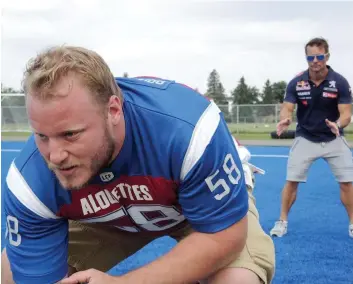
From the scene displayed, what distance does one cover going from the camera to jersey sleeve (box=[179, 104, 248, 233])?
7.01ft

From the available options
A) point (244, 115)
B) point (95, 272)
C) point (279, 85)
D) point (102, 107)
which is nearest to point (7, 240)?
point (95, 272)

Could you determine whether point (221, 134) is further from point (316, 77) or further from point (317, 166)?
point (317, 166)

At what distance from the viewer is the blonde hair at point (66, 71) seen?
6.32 feet

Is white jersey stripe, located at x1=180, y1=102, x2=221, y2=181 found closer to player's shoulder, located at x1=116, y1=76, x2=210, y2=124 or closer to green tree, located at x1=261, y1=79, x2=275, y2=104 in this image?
player's shoulder, located at x1=116, y1=76, x2=210, y2=124

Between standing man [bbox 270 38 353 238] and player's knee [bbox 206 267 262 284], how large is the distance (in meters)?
2.99

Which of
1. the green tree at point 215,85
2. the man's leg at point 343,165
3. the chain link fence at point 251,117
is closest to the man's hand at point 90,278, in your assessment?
the man's leg at point 343,165

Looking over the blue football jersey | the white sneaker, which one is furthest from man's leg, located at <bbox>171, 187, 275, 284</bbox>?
the white sneaker

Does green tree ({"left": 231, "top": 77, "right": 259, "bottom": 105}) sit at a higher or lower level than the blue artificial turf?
lower

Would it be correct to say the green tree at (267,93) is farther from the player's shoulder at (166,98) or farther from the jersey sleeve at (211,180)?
the jersey sleeve at (211,180)

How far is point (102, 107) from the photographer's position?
201 cm

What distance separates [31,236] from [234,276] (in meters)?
0.88

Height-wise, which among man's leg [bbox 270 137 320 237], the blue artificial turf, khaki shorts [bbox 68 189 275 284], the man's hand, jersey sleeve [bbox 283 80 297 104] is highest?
jersey sleeve [bbox 283 80 297 104]

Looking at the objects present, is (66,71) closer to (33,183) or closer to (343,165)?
(33,183)

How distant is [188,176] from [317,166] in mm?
8846
